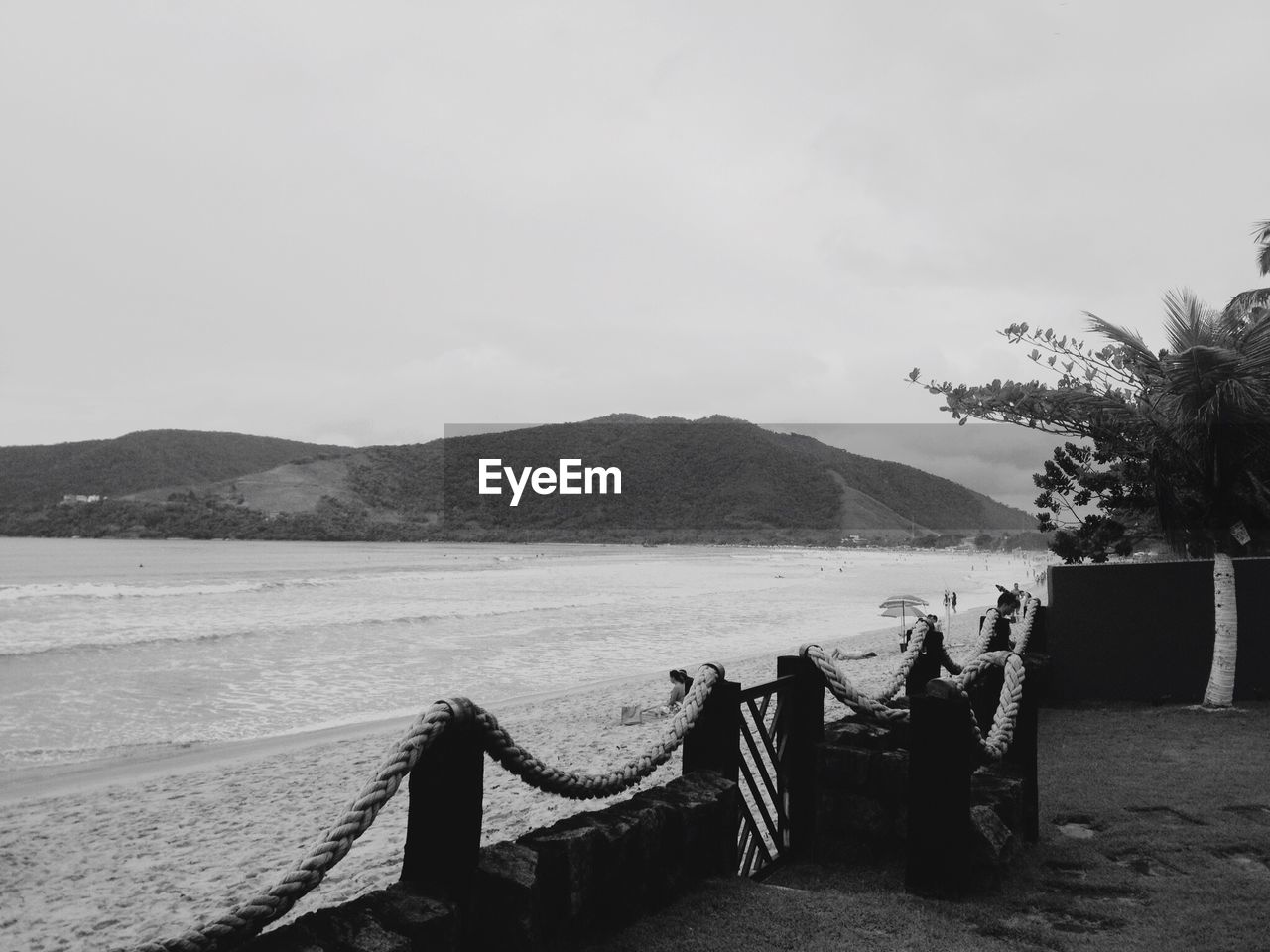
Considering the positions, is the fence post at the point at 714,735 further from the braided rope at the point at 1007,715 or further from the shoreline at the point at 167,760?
the shoreline at the point at 167,760

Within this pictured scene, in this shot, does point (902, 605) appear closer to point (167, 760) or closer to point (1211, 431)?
point (1211, 431)

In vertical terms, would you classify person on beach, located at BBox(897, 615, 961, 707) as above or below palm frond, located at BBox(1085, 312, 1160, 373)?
below

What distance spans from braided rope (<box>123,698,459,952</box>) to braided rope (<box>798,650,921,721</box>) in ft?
7.50

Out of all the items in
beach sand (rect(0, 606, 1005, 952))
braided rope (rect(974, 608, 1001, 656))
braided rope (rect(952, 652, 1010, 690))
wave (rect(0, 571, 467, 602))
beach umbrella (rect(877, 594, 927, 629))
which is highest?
braided rope (rect(952, 652, 1010, 690))

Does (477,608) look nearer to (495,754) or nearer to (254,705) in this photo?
(254,705)

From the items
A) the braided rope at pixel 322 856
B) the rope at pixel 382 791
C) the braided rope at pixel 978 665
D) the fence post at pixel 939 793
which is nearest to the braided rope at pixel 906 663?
the braided rope at pixel 978 665

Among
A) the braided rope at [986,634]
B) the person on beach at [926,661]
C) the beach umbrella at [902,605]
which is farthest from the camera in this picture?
the beach umbrella at [902,605]

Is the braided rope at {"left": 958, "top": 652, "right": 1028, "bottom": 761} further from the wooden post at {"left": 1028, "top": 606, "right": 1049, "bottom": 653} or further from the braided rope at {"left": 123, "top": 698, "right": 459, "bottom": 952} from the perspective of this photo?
the wooden post at {"left": 1028, "top": 606, "right": 1049, "bottom": 653}

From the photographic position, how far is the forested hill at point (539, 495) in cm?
14812

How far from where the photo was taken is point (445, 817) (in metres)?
2.82

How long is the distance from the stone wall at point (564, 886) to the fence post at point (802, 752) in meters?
0.64

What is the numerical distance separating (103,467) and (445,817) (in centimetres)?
17203

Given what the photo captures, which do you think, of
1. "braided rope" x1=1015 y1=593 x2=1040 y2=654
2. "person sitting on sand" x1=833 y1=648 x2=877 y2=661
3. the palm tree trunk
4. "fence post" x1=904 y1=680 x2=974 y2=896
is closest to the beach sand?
"braided rope" x1=1015 y1=593 x2=1040 y2=654

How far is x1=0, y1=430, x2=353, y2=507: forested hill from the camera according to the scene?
147 meters
